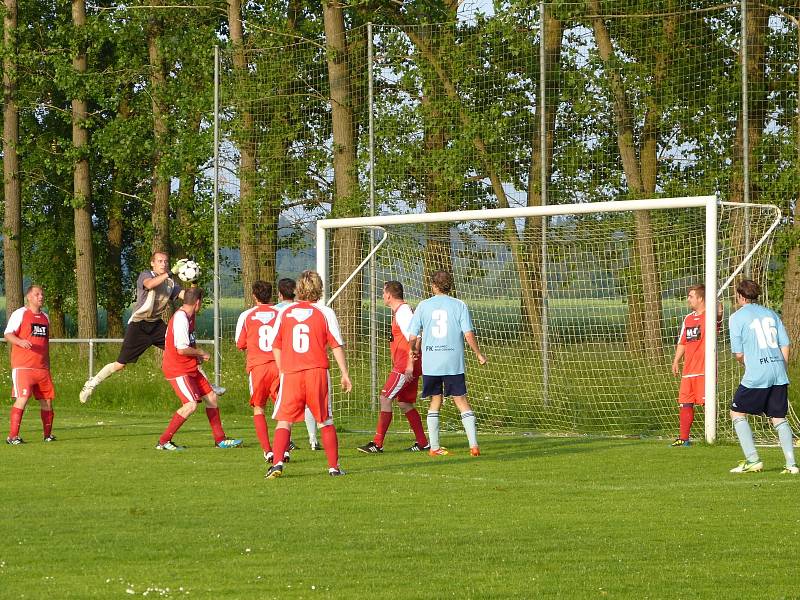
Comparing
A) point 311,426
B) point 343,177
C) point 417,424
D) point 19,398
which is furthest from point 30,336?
point 343,177

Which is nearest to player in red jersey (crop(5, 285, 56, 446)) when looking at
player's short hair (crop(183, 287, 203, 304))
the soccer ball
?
the soccer ball

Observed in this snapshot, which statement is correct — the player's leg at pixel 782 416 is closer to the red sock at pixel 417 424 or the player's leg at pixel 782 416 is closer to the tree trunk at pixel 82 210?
the red sock at pixel 417 424

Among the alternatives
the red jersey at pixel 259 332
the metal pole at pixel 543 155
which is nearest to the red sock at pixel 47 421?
the red jersey at pixel 259 332

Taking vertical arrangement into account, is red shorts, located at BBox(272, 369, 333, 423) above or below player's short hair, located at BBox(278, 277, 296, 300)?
below

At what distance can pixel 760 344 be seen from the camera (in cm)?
1192

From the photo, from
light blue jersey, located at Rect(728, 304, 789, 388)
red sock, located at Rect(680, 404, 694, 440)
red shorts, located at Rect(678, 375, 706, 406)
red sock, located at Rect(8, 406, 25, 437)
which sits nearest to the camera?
light blue jersey, located at Rect(728, 304, 789, 388)

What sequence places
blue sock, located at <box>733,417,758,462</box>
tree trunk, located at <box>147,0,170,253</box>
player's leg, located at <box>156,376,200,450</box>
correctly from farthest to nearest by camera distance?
tree trunk, located at <box>147,0,170,253</box>, player's leg, located at <box>156,376,200,450</box>, blue sock, located at <box>733,417,758,462</box>

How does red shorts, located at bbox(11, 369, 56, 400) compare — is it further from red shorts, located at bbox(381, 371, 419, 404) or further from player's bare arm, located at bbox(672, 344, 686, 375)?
player's bare arm, located at bbox(672, 344, 686, 375)

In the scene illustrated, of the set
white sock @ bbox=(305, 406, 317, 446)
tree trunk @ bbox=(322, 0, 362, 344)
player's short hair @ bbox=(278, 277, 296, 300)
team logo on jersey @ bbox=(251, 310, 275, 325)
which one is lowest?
white sock @ bbox=(305, 406, 317, 446)

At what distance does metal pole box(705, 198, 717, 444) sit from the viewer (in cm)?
1438

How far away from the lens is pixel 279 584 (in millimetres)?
7188

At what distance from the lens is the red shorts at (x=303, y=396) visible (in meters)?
11.6

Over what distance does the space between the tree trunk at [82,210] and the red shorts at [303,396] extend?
19684 millimetres

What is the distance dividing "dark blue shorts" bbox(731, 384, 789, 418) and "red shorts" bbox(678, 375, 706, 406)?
9.46 feet
